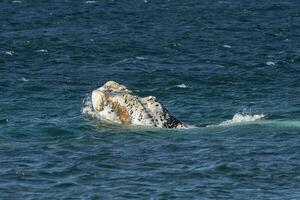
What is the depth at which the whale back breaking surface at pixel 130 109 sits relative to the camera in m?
37.0

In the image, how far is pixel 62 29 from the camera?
232ft

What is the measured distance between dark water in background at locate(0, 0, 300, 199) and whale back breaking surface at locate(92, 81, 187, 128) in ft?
2.64

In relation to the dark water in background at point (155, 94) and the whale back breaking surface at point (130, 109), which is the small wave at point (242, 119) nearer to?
the dark water in background at point (155, 94)

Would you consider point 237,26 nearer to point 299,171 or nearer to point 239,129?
point 239,129

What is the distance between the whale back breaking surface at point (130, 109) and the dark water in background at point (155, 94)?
0.81 metres

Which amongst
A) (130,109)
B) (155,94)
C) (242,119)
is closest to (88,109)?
(130,109)

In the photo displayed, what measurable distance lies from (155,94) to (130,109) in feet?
27.6

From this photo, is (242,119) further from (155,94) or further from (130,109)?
(155,94)

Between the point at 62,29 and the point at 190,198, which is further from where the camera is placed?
the point at 62,29

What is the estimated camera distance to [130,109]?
123 ft

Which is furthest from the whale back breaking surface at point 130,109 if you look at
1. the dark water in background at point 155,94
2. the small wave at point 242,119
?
the small wave at point 242,119

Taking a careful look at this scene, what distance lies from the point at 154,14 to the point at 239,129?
43.9 metres

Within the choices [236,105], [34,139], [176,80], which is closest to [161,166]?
[34,139]

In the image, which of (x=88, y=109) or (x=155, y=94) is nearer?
(x=88, y=109)
